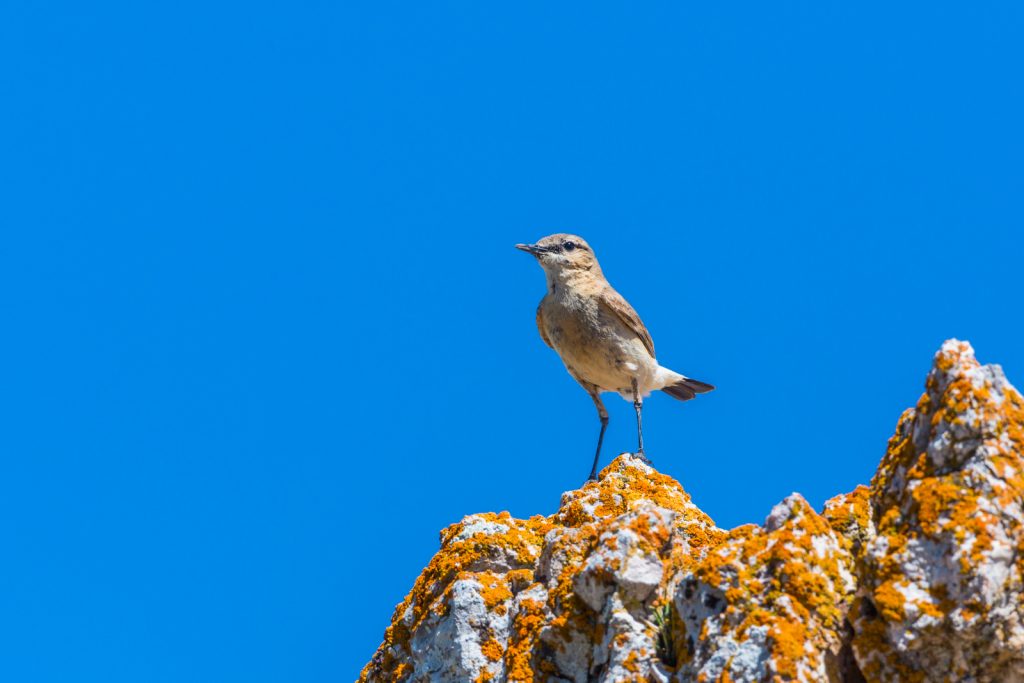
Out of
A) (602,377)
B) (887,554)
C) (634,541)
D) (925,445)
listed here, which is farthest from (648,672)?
(602,377)

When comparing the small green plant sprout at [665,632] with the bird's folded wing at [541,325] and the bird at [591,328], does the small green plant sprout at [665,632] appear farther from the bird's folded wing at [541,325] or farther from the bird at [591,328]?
the bird's folded wing at [541,325]

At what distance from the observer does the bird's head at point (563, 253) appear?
13242 mm

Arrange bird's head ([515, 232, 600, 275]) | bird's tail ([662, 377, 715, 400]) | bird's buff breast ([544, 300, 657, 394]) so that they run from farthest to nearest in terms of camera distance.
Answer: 1. bird's tail ([662, 377, 715, 400])
2. bird's head ([515, 232, 600, 275])
3. bird's buff breast ([544, 300, 657, 394])

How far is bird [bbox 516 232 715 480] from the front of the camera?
1277cm

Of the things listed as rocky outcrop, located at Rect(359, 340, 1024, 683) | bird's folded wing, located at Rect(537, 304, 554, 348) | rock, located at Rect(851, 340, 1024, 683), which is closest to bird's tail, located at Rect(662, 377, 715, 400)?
bird's folded wing, located at Rect(537, 304, 554, 348)

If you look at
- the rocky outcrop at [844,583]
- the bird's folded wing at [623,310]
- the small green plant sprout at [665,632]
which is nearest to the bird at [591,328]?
the bird's folded wing at [623,310]

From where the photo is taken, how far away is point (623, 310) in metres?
12.9

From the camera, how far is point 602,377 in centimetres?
1298

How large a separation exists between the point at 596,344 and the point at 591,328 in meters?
0.19

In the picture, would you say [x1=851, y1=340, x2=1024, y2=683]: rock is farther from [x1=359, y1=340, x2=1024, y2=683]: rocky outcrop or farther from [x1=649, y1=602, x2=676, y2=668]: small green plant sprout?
[x1=649, y1=602, x2=676, y2=668]: small green plant sprout

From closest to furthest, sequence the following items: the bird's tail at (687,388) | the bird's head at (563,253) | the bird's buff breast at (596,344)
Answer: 1. the bird's buff breast at (596,344)
2. the bird's head at (563,253)
3. the bird's tail at (687,388)

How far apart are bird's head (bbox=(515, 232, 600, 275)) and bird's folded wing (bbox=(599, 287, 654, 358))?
0.51 meters

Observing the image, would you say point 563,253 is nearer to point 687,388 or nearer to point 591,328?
point 591,328

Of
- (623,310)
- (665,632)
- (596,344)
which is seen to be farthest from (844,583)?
(623,310)
